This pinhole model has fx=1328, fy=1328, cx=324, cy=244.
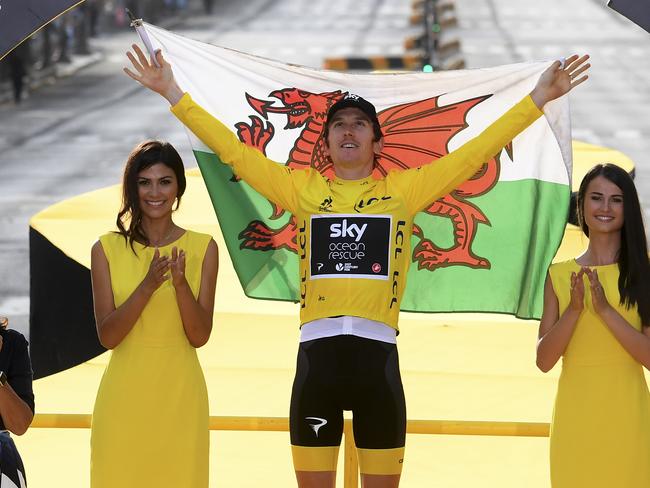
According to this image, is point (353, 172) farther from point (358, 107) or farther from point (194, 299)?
point (194, 299)

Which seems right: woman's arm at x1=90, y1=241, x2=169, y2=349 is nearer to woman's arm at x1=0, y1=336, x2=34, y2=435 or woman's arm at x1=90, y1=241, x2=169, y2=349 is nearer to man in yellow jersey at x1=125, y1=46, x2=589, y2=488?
woman's arm at x1=0, y1=336, x2=34, y2=435

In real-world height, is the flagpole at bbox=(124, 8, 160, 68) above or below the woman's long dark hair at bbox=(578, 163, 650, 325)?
above

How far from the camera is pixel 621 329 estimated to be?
16.9 feet

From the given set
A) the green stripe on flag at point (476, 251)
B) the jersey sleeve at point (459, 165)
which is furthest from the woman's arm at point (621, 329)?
the green stripe on flag at point (476, 251)

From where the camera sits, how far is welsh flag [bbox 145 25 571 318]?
6.42 m

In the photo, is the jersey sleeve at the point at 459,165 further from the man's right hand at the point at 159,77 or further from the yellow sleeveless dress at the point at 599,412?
the man's right hand at the point at 159,77

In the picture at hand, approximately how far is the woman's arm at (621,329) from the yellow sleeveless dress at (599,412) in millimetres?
63

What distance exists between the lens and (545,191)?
6.52 meters

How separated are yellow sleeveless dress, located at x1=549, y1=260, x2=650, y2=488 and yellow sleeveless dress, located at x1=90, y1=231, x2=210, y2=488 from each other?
1.43m

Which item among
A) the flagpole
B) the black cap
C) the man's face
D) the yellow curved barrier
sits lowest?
the yellow curved barrier

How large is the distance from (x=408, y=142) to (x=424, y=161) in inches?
5.0

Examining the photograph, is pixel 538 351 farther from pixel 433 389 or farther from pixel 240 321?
pixel 240 321

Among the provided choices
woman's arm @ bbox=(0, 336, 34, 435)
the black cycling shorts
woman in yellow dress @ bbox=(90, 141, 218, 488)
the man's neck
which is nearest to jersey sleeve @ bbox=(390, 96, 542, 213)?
the man's neck

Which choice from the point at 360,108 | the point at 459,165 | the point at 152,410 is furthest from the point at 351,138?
the point at 152,410
